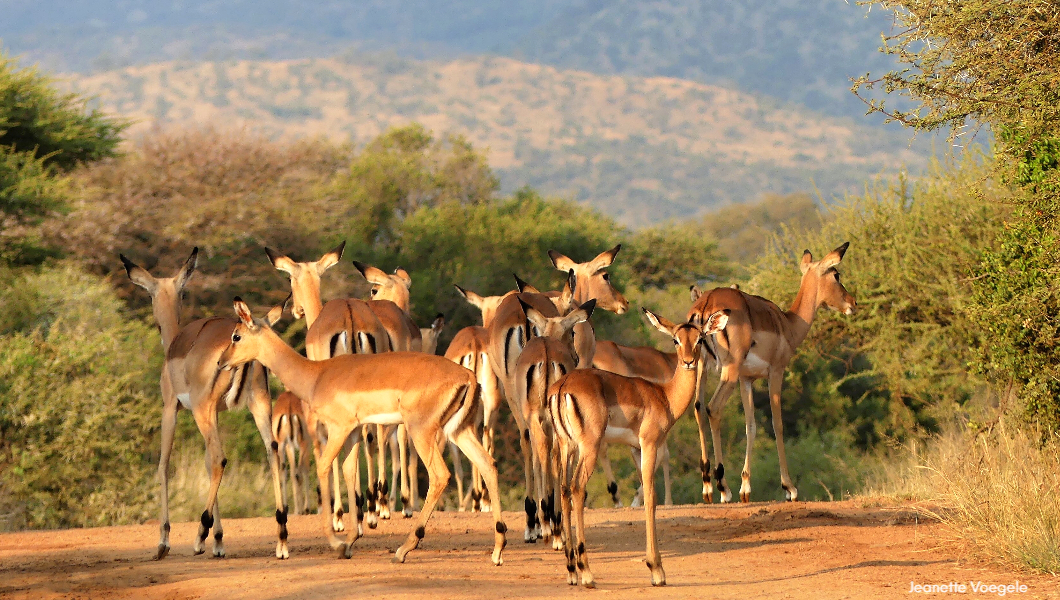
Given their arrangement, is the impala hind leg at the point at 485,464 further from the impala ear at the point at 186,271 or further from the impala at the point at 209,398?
the impala ear at the point at 186,271

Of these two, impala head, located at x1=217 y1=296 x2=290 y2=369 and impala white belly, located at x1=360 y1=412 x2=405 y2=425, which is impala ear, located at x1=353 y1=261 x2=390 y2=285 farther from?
impala white belly, located at x1=360 y1=412 x2=405 y2=425

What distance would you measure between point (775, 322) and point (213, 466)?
6.59 meters

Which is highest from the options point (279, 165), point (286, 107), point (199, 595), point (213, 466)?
point (286, 107)

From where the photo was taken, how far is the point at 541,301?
39.4 feet

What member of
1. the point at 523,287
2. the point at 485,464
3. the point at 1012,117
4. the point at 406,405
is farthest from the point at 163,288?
the point at 1012,117

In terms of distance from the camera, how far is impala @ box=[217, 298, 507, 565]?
9320 mm

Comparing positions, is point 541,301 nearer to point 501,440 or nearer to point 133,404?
point 133,404

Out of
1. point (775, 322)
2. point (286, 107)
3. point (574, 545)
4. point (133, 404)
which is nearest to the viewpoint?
point (574, 545)

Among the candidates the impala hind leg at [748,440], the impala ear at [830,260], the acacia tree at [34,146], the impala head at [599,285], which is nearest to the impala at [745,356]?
the impala hind leg at [748,440]

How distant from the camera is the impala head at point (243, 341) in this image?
9914 millimetres

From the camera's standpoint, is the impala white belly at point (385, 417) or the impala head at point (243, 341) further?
the impala head at point (243, 341)

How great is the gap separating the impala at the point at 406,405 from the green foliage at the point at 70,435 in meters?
8.17

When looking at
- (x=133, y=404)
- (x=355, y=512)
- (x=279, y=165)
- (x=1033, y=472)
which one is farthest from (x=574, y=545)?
(x=279, y=165)

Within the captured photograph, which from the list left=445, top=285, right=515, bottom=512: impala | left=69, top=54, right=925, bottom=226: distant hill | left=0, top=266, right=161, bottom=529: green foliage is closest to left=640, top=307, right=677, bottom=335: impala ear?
left=445, top=285, right=515, bottom=512: impala
